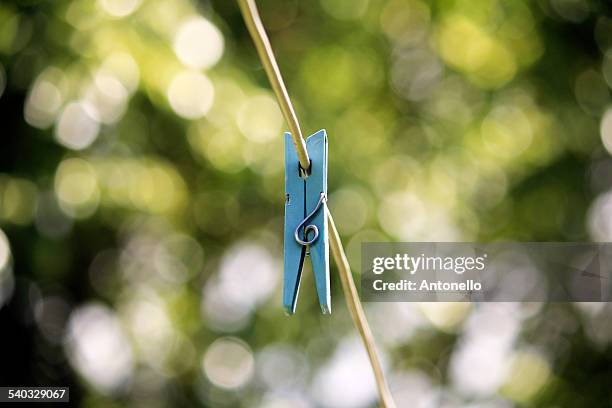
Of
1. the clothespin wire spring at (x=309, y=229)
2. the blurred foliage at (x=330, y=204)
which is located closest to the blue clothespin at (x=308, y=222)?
the clothespin wire spring at (x=309, y=229)

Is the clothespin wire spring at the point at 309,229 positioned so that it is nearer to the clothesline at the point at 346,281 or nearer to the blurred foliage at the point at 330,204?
the clothesline at the point at 346,281

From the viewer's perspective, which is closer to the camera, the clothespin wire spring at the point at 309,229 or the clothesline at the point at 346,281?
the clothesline at the point at 346,281

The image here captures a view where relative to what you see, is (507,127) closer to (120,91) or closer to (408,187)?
(408,187)

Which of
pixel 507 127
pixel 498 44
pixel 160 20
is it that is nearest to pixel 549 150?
pixel 507 127

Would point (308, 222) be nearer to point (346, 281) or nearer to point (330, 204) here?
point (346, 281)

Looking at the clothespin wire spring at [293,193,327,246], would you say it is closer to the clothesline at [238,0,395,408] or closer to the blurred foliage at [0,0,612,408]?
the clothesline at [238,0,395,408]

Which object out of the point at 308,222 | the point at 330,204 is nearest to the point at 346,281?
the point at 308,222
